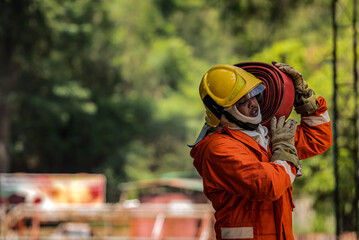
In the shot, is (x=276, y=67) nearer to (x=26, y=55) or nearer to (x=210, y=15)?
(x=26, y=55)

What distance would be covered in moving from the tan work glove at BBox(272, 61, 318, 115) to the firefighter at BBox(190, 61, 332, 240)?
156mm

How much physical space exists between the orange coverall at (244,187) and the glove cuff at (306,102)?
0.30 meters

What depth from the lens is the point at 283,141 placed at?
237 cm

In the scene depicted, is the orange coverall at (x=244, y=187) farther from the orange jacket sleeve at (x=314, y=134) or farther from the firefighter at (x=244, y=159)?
the orange jacket sleeve at (x=314, y=134)

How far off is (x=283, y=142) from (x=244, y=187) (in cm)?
29

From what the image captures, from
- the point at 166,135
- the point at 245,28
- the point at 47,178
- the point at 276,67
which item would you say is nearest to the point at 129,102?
the point at 166,135

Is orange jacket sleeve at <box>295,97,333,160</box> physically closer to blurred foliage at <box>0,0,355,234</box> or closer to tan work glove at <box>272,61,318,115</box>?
tan work glove at <box>272,61,318,115</box>

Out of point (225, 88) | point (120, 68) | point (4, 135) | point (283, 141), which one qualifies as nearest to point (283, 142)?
point (283, 141)

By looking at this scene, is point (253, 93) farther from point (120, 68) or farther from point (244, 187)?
point (120, 68)

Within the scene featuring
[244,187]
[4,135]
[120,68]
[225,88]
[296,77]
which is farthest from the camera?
[120,68]

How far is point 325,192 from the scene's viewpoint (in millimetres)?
16922

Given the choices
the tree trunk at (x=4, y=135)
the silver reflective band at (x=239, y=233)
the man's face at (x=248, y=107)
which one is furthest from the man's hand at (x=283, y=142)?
the tree trunk at (x=4, y=135)

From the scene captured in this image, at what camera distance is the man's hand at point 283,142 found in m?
2.31

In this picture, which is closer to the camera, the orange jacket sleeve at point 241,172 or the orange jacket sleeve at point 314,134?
the orange jacket sleeve at point 241,172
